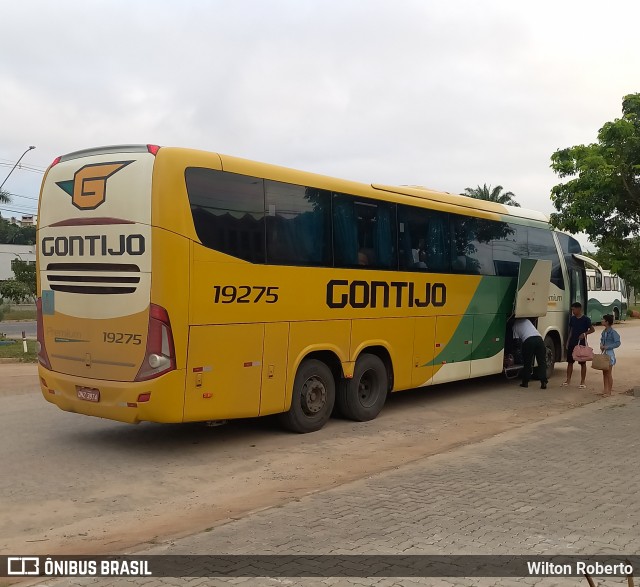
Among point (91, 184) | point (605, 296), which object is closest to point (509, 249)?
point (91, 184)

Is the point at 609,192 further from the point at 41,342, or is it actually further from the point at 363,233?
the point at 41,342

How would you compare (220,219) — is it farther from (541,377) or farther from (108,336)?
(541,377)

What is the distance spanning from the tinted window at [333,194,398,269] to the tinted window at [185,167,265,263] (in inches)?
57.4

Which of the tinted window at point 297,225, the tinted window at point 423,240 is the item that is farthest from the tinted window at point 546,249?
the tinted window at point 297,225

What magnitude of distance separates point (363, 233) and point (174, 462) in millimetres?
4189

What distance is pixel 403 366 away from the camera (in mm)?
10648

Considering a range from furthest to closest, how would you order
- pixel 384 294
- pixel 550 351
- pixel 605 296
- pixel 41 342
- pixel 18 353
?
pixel 605 296 → pixel 18 353 → pixel 550 351 → pixel 384 294 → pixel 41 342

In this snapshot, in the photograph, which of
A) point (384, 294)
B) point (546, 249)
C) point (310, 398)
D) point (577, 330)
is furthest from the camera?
point (546, 249)

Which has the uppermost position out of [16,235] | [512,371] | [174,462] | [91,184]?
[16,235]

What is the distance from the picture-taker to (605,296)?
116 feet

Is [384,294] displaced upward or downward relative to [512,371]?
upward

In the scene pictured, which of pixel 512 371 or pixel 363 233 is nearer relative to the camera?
pixel 363 233

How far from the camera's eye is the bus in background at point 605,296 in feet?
110

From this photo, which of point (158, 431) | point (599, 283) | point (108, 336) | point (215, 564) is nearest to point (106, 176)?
point (108, 336)
